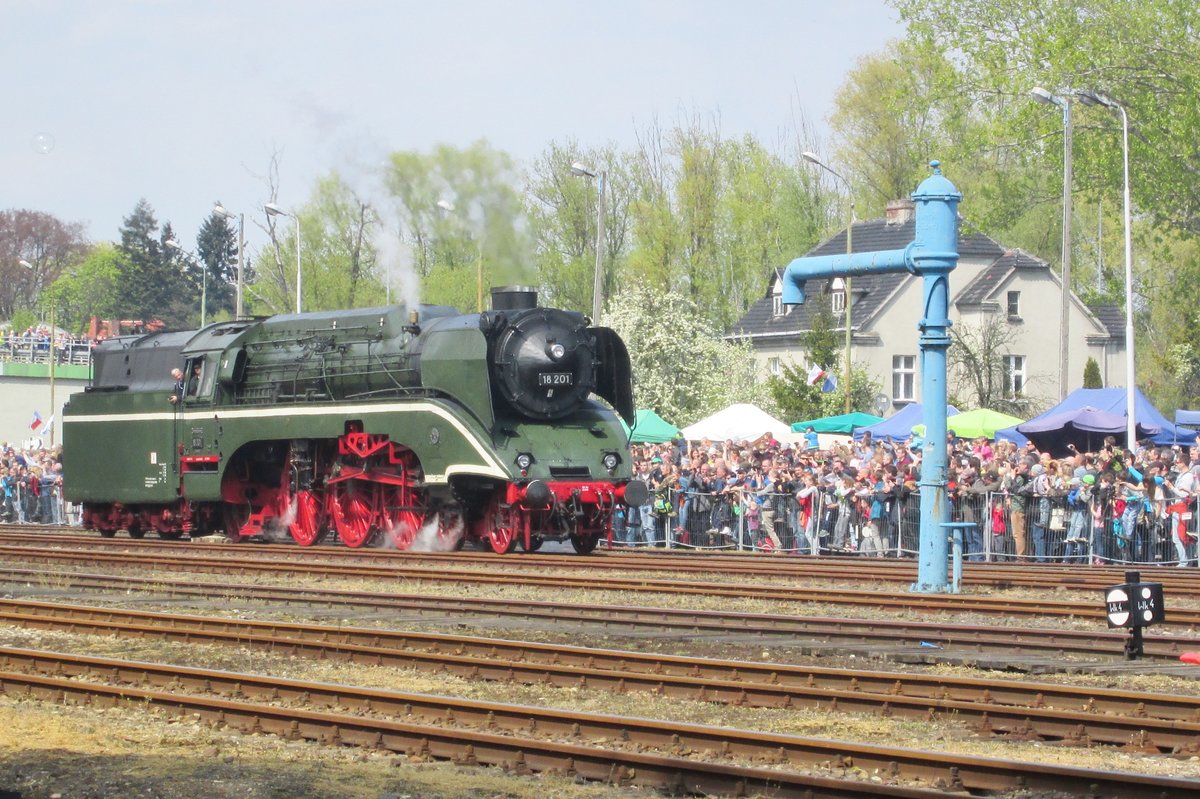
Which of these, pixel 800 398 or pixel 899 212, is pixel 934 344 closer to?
pixel 800 398

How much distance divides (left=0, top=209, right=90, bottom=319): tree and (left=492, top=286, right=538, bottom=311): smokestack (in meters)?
87.5

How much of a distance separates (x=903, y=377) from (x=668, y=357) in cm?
1257

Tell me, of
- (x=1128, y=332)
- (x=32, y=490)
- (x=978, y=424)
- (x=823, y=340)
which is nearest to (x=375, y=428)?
(x=1128, y=332)

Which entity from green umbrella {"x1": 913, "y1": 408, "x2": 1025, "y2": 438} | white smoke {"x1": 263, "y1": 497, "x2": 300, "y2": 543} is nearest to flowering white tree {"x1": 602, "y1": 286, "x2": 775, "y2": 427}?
green umbrella {"x1": 913, "y1": 408, "x2": 1025, "y2": 438}

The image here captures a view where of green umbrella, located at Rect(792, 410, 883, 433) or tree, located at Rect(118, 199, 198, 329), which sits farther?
tree, located at Rect(118, 199, 198, 329)

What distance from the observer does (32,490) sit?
37281 mm

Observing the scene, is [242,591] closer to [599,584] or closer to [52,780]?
[599,584]

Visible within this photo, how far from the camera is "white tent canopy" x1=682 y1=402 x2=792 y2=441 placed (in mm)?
34062

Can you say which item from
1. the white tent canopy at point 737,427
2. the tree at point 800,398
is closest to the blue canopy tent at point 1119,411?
the white tent canopy at point 737,427

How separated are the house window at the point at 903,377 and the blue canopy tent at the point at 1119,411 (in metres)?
22.4

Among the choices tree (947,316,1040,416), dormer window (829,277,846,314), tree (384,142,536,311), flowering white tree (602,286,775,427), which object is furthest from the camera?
dormer window (829,277,846,314)

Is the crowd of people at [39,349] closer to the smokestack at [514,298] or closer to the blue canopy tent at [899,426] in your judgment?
the blue canopy tent at [899,426]

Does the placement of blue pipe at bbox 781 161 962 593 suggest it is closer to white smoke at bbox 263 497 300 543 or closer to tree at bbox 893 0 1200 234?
white smoke at bbox 263 497 300 543

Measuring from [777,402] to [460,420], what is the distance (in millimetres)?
23981
